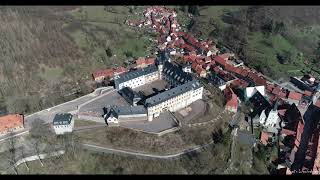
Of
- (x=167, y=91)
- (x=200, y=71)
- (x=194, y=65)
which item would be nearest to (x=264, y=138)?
(x=167, y=91)

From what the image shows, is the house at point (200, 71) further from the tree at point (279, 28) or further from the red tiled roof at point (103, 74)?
the tree at point (279, 28)

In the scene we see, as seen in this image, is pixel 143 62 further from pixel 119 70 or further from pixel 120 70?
pixel 119 70

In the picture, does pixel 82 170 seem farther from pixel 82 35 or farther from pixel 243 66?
pixel 243 66

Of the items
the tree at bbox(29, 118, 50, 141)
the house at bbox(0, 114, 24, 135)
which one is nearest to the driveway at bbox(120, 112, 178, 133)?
the tree at bbox(29, 118, 50, 141)

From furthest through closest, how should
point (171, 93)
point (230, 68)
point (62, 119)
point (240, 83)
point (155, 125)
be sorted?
1. point (230, 68)
2. point (240, 83)
3. point (171, 93)
4. point (155, 125)
5. point (62, 119)

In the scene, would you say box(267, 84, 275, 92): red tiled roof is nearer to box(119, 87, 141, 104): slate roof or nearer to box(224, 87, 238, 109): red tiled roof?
box(224, 87, 238, 109): red tiled roof

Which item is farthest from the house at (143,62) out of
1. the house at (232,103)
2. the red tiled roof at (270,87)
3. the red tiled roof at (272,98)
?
the red tiled roof at (272,98)

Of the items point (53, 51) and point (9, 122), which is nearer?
point (9, 122)
